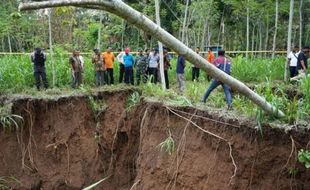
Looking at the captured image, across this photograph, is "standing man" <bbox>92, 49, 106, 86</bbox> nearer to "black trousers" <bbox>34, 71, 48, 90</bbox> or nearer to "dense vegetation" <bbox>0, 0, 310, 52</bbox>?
"black trousers" <bbox>34, 71, 48, 90</bbox>

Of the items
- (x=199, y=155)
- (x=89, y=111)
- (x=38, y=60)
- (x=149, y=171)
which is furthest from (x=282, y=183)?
(x=38, y=60)

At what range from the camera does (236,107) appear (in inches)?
277

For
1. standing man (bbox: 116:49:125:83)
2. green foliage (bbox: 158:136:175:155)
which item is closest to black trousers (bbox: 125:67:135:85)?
standing man (bbox: 116:49:125:83)

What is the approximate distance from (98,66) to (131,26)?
29.7 feet

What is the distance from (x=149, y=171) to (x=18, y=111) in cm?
324

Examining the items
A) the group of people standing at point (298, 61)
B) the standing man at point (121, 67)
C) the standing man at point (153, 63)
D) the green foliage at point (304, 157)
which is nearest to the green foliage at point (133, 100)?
the standing man at point (153, 63)

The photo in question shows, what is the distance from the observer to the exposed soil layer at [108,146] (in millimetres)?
7141

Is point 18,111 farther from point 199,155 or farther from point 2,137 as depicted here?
point 199,155

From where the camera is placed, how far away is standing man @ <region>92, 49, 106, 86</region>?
1181 cm

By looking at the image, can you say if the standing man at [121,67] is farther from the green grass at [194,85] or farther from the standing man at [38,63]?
the standing man at [38,63]

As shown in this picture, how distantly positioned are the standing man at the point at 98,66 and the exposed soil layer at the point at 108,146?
5.77 feet

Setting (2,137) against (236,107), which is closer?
(236,107)

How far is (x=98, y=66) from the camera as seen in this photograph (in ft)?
38.9

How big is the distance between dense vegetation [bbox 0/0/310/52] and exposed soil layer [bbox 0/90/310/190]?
23.2ft
